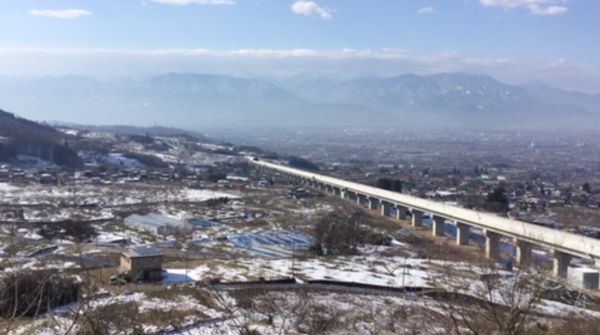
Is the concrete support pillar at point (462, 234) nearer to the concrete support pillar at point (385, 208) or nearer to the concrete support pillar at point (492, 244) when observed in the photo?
the concrete support pillar at point (492, 244)

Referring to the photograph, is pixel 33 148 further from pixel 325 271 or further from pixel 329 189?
pixel 325 271

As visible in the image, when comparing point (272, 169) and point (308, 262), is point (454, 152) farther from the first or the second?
point (308, 262)

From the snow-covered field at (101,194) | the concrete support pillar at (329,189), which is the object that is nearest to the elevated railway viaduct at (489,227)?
the concrete support pillar at (329,189)

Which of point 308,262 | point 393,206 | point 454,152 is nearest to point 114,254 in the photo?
point 308,262

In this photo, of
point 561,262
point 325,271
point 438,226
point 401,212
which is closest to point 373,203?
point 401,212

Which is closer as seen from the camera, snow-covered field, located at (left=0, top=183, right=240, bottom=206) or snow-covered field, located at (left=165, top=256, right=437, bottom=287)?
snow-covered field, located at (left=165, top=256, right=437, bottom=287)

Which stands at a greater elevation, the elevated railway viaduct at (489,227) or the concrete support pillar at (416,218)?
the elevated railway viaduct at (489,227)

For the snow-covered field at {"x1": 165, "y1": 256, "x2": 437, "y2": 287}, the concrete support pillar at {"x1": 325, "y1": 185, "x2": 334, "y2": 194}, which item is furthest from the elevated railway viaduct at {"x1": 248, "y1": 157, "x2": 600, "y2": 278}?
the snow-covered field at {"x1": 165, "y1": 256, "x2": 437, "y2": 287}

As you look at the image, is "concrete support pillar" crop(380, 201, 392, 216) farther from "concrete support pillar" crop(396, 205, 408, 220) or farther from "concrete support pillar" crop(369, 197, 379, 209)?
"concrete support pillar" crop(369, 197, 379, 209)
